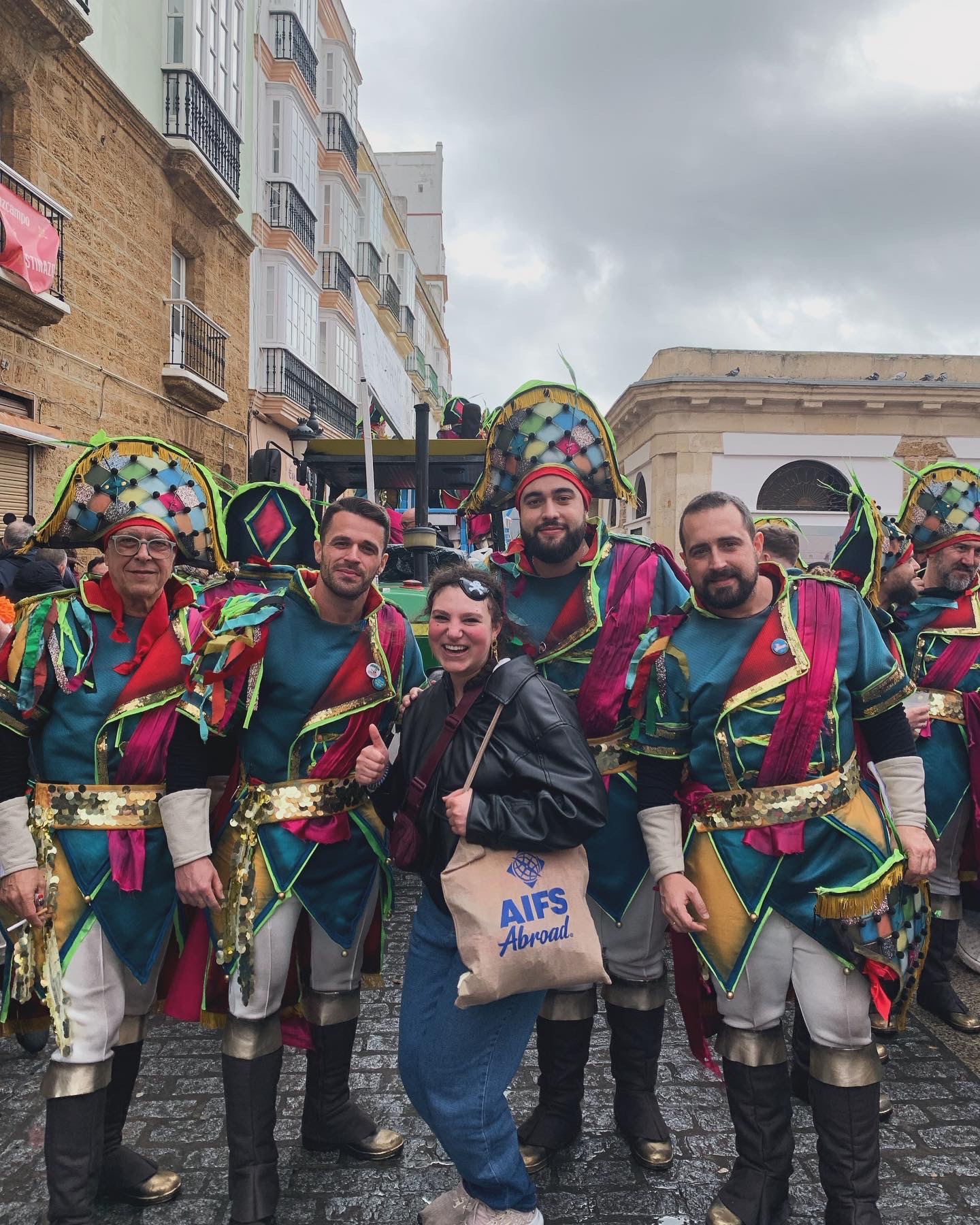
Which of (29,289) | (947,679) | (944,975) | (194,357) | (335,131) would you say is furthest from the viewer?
(335,131)

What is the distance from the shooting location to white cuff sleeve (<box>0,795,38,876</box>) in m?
2.55

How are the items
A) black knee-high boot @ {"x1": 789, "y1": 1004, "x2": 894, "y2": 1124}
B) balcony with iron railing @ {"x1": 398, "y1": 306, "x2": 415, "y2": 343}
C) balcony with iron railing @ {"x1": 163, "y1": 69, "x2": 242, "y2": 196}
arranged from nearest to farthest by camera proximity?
1. black knee-high boot @ {"x1": 789, "y1": 1004, "x2": 894, "y2": 1124}
2. balcony with iron railing @ {"x1": 163, "y1": 69, "x2": 242, "y2": 196}
3. balcony with iron railing @ {"x1": 398, "y1": 306, "x2": 415, "y2": 343}

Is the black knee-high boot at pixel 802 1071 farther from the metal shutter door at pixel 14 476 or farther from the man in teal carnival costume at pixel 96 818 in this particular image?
the metal shutter door at pixel 14 476

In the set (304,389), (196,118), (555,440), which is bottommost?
(555,440)

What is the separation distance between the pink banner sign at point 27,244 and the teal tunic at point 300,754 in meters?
8.47

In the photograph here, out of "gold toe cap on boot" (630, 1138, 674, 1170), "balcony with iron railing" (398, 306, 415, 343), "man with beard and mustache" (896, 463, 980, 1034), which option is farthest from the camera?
"balcony with iron railing" (398, 306, 415, 343)

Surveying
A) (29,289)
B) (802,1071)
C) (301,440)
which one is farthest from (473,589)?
(29,289)

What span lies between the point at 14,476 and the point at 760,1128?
32.8 ft

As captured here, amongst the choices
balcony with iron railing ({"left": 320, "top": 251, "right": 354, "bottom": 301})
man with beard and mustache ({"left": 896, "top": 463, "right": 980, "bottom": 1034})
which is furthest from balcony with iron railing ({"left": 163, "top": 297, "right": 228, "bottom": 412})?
man with beard and mustache ({"left": 896, "top": 463, "right": 980, "bottom": 1034})

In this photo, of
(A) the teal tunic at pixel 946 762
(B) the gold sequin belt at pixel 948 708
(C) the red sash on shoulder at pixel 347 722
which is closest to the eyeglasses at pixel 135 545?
(C) the red sash on shoulder at pixel 347 722

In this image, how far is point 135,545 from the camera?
2.77 metres

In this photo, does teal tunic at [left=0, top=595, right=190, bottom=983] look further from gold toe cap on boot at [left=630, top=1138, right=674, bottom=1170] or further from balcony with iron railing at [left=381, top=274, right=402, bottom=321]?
balcony with iron railing at [left=381, top=274, right=402, bottom=321]

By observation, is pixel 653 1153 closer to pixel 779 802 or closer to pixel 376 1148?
pixel 376 1148

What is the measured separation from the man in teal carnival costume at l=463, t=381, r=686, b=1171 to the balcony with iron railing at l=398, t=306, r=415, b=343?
31.2 metres
